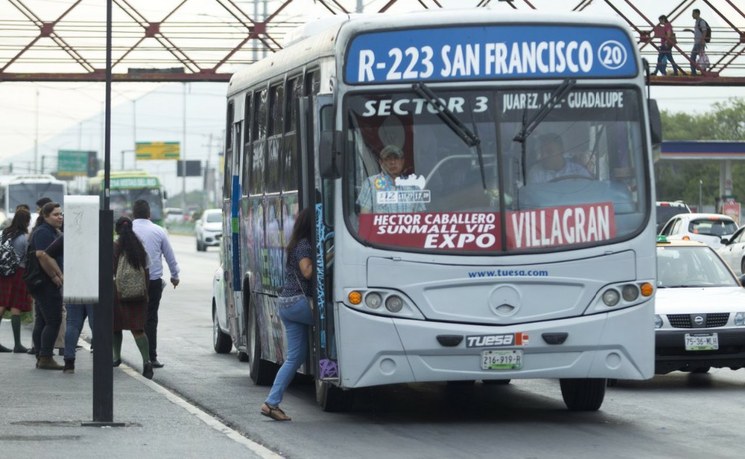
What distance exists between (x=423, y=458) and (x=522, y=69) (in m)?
3.18

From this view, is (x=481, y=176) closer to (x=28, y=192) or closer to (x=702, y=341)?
(x=702, y=341)

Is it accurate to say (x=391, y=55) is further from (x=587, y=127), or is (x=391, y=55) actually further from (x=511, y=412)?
(x=511, y=412)

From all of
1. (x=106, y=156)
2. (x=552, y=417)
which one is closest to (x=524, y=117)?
(x=552, y=417)

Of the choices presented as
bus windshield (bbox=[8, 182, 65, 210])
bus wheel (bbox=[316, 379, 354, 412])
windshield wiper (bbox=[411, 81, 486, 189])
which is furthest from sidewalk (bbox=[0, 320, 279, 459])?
bus windshield (bbox=[8, 182, 65, 210])

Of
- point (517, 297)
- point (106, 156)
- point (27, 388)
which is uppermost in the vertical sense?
point (106, 156)

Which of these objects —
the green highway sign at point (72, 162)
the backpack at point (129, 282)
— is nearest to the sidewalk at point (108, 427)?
the backpack at point (129, 282)

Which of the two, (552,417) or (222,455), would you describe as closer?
(222,455)

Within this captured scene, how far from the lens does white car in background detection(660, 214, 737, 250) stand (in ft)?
122

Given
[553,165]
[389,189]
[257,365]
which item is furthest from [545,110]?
[257,365]

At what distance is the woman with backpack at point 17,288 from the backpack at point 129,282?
359 cm

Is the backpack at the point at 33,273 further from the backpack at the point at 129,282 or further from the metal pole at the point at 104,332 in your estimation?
the metal pole at the point at 104,332

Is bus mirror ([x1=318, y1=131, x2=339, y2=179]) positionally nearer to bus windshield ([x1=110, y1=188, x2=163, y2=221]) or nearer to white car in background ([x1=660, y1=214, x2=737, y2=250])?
white car in background ([x1=660, y1=214, x2=737, y2=250])

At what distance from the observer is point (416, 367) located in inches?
449

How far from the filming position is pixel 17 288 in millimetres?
19266
